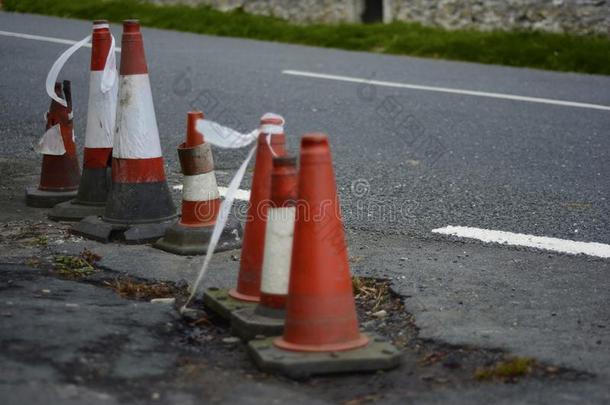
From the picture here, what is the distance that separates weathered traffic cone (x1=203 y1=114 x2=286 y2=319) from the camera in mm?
4203

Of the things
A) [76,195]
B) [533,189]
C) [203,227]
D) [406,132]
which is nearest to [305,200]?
[203,227]

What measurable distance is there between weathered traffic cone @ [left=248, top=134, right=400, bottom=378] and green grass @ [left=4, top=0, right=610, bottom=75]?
25.5 feet

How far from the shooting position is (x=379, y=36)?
509 inches

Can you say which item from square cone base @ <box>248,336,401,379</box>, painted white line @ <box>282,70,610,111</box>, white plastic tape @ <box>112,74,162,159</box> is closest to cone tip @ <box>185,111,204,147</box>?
white plastic tape @ <box>112,74,162,159</box>

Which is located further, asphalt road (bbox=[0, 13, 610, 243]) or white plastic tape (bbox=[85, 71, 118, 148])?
asphalt road (bbox=[0, 13, 610, 243])

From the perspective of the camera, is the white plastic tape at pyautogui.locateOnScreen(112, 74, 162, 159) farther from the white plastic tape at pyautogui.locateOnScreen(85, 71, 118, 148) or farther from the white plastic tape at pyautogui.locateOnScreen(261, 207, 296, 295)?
the white plastic tape at pyautogui.locateOnScreen(261, 207, 296, 295)

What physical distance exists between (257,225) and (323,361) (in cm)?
77

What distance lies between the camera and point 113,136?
557cm

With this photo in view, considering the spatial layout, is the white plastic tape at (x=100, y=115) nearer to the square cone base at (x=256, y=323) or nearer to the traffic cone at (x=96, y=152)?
the traffic cone at (x=96, y=152)

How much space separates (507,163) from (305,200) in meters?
3.65

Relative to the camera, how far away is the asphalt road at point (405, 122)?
6.09 meters

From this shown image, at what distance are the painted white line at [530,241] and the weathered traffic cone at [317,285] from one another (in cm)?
173

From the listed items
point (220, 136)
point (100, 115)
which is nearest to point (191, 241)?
point (100, 115)

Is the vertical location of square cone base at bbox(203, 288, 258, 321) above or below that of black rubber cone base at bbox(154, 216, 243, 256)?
below
